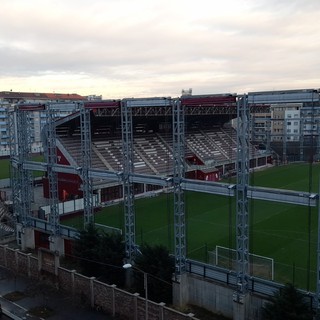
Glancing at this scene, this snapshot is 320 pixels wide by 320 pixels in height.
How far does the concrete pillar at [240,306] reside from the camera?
1305cm

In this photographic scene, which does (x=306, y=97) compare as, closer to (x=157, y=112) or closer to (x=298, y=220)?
(x=298, y=220)

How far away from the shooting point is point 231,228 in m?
22.8

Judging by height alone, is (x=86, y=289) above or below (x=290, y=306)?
below

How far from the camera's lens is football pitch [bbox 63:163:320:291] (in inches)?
693

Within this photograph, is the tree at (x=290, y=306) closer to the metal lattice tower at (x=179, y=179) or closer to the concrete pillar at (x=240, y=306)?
the concrete pillar at (x=240, y=306)

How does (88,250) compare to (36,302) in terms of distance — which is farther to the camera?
(88,250)

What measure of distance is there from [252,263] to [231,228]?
6420 millimetres

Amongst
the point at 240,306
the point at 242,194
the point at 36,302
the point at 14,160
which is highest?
the point at 14,160

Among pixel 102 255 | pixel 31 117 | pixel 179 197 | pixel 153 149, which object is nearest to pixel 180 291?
pixel 179 197

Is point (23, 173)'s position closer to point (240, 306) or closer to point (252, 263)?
point (252, 263)

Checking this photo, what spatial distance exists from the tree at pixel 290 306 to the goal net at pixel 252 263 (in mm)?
3461

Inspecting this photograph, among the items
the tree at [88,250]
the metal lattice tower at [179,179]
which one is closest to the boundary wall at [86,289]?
the tree at [88,250]

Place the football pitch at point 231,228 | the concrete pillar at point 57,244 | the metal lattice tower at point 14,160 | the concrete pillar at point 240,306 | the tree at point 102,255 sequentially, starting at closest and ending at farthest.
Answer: the concrete pillar at point 240,306
the tree at point 102,255
the football pitch at point 231,228
the concrete pillar at point 57,244
the metal lattice tower at point 14,160

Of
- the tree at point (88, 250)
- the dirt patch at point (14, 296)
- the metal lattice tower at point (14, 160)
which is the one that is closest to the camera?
the dirt patch at point (14, 296)
